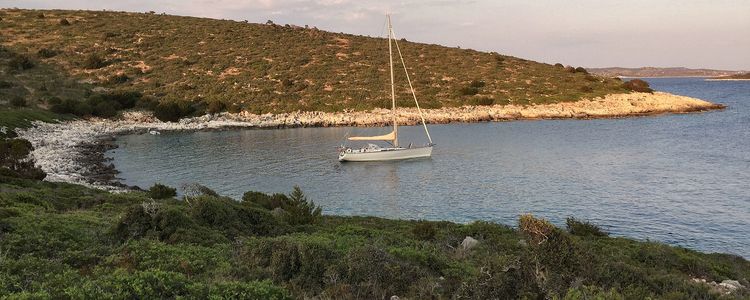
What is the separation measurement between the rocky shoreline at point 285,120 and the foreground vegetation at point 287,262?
2410cm

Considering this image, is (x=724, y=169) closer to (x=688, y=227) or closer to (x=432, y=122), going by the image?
(x=688, y=227)

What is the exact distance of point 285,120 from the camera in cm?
6800

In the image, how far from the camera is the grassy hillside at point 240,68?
74562 millimetres

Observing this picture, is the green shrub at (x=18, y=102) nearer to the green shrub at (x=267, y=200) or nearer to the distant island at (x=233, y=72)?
the distant island at (x=233, y=72)

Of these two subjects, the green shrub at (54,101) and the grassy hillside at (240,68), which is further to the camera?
the grassy hillside at (240,68)

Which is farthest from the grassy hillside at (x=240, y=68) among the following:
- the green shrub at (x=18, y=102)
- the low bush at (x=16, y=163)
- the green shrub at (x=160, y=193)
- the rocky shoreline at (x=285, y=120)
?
the green shrub at (x=160, y=193)

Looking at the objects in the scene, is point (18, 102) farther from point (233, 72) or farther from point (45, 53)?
point (233, 72)

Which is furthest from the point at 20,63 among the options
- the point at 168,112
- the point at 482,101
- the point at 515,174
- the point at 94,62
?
the point at 515,174

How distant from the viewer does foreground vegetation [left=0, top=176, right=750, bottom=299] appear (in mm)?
8305

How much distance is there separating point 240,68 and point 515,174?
206 feet

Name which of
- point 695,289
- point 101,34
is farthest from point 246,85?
point 695,289

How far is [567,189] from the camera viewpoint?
30547 millimetres

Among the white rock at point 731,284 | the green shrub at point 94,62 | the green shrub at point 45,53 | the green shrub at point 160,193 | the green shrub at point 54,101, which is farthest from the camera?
the green shrub at point 45,53

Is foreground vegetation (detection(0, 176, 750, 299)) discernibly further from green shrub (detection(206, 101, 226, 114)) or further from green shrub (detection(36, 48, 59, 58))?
green shrub (detection(36, 48, 59, 58))
